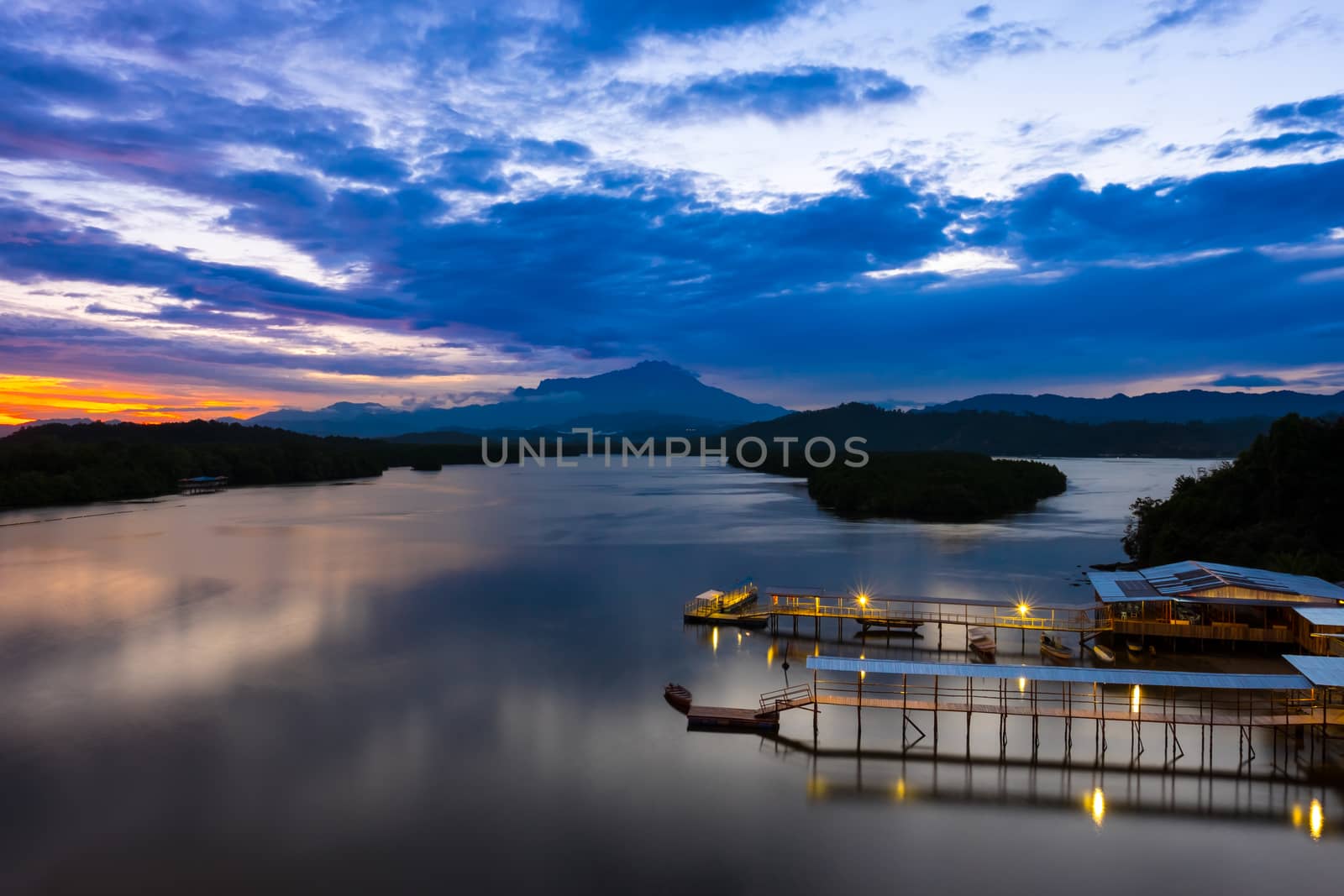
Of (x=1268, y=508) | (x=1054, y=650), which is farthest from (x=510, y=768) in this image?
(x=1268, y=508)

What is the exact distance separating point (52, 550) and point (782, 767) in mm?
30634

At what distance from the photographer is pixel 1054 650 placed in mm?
16031

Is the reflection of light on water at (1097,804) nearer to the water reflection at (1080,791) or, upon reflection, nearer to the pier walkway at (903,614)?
the water reflection at (1080,791)

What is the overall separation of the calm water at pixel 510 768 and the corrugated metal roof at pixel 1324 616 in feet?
8.84

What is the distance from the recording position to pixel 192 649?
57.6 feet

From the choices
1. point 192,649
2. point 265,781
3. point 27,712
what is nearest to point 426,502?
point 192,649

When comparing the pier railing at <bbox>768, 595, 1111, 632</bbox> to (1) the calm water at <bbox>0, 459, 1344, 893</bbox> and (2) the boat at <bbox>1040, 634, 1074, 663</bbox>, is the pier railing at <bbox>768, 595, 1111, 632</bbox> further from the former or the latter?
(1) the calm water at <bbox>0, 459, 1344, 893</bbox>

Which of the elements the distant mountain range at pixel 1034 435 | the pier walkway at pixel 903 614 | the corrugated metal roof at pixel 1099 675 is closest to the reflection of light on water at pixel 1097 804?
the corrugated metal roof at pixel 1099 675

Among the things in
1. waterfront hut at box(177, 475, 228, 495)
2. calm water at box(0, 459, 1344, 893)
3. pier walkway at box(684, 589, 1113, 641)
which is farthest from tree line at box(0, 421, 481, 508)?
pier walkway at box(684, 589, 1113, 641)

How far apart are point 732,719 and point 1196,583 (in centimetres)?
943

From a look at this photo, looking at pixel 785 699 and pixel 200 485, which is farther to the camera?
pixel 200 485

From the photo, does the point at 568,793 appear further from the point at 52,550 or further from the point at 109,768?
the point at 52,550

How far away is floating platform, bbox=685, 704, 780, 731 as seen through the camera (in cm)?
1265

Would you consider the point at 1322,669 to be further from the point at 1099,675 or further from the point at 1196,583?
the point at 1196,583
